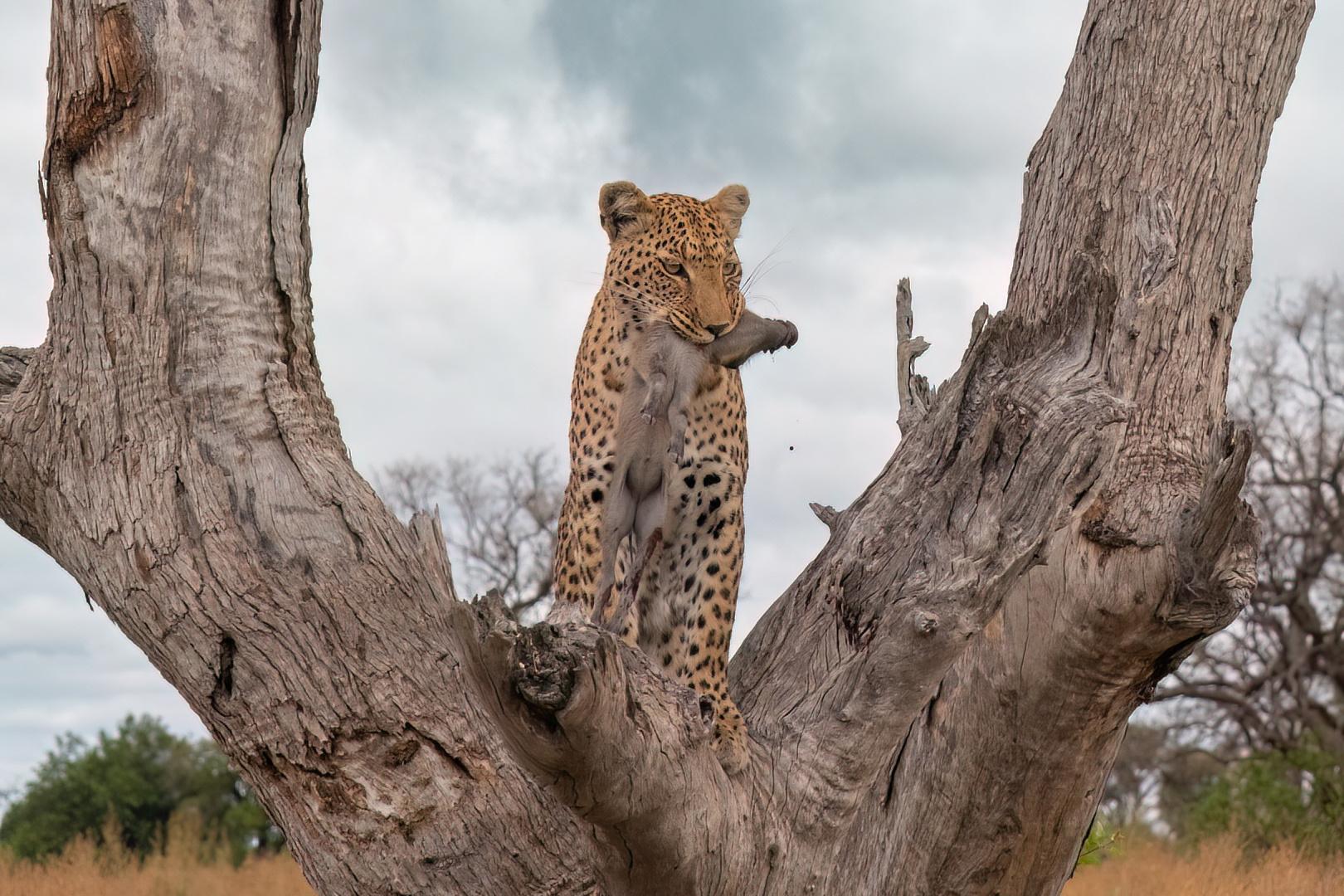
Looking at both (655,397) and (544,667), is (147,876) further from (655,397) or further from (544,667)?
(544,667)

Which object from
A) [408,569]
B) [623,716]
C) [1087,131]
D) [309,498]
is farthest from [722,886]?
[1087,131]

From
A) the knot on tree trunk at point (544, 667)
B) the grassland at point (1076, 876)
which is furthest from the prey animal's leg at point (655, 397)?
the grassland at point (1076, 876)

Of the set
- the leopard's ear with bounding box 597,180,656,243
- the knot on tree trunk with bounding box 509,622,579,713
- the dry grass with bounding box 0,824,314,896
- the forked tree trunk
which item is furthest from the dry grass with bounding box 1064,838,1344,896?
the knot on tree trunk with bounding box 509,622,579,713

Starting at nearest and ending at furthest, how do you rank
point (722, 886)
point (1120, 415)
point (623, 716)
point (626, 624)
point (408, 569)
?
1. point (623, 716)
2. point (408, 569)
3. point (722, 886)
4. point (1120, 415)
5. point (626, 624)

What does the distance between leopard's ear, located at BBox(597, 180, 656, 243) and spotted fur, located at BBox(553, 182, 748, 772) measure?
2cm

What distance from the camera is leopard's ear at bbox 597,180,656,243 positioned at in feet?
22.3

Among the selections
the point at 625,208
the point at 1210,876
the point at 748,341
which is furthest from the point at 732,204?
the point at 1210,876

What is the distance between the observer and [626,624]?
5.80 m

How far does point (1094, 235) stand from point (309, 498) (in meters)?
3.45

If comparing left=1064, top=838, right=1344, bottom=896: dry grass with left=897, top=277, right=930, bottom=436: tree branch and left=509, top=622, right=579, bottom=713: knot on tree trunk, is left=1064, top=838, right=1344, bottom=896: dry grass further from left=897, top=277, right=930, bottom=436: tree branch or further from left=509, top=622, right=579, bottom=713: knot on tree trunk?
left=509, top=622, right=579, bottom=713: knot on tree trunk

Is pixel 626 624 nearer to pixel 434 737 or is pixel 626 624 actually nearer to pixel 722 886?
pixel 722 886

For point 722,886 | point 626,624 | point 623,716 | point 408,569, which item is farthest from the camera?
point 626,624

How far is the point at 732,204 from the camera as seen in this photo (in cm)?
709

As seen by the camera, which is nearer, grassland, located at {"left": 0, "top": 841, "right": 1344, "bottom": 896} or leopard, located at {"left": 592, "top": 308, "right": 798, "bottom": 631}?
leopard, located at {"left": 592, "top": 308, "right": 798, "bottom": 631}
